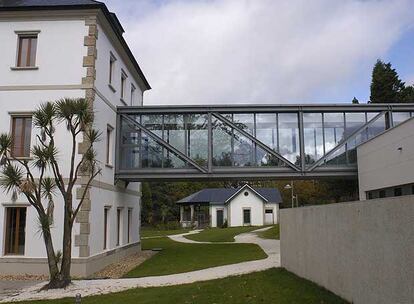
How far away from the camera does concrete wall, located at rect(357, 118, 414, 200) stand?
16141 mm

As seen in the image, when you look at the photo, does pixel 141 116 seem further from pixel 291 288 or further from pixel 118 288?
pixel 291 288

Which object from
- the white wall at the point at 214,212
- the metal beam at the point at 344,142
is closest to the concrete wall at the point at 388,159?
the metal beam at the point at 344,142

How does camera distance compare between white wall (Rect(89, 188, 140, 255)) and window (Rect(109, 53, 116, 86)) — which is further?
window (Rect(109, 53, 116, 86))

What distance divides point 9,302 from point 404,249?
8686mm

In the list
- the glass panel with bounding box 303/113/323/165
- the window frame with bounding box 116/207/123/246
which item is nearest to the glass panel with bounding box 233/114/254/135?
the glass panel with bounding box 303/113/323/165

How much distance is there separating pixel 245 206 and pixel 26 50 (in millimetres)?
41422

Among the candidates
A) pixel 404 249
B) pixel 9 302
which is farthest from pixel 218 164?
pixel 404 249

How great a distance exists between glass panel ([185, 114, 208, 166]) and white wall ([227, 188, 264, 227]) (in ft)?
117

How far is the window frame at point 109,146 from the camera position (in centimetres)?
1880

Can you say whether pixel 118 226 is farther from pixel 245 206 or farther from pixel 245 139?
pixel 245 206

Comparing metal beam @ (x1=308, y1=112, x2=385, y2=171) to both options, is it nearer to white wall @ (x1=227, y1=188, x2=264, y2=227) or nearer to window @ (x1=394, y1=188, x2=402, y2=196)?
window @ (x1=394, y1=188, x2=402, y2=196)

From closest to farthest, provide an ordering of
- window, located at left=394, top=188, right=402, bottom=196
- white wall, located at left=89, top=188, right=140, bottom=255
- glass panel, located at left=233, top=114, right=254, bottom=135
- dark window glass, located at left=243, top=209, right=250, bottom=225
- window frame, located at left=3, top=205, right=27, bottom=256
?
1. window frame, located at left=3, top=205, right=27, bottom=256
2. white wall, located at left=89, top=188, right=140, bottom=255
3. window, located at left=394, top=188, right=402, bottom=196
4. glass panel, located at left=233, top=114, right=254, bottom=135
5. dark window glass, located at left=243, top=209, right=250, bottom=225

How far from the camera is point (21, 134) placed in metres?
16.7

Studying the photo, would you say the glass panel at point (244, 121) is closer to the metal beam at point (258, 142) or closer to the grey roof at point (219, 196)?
the metal beam at point (258, 142)
